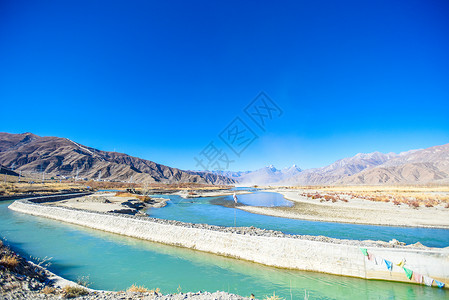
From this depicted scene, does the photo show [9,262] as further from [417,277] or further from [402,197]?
[402,197]

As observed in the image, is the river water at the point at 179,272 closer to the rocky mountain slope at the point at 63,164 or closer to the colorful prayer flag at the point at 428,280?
the colorful prayer flag at the point at 428,280

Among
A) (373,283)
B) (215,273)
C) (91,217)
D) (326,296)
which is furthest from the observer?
(91,217)

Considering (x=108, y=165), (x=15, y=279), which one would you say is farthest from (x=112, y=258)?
(x=108, y=165)

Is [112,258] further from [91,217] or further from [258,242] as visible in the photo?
[91,217]

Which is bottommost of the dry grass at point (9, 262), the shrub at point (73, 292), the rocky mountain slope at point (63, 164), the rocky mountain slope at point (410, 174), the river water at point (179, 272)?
the river water at point (179, 272)

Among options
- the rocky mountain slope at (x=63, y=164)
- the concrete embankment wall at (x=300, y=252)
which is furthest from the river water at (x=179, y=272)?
the rocky mountain slope at (x=63, y=164)

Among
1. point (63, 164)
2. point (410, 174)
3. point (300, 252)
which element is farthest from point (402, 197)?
point (63, 164)

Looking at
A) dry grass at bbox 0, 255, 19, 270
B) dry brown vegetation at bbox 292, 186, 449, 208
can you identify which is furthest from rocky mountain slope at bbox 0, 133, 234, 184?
dry grass at bbox 0, 255, 19, 270

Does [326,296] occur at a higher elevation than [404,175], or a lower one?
lower
